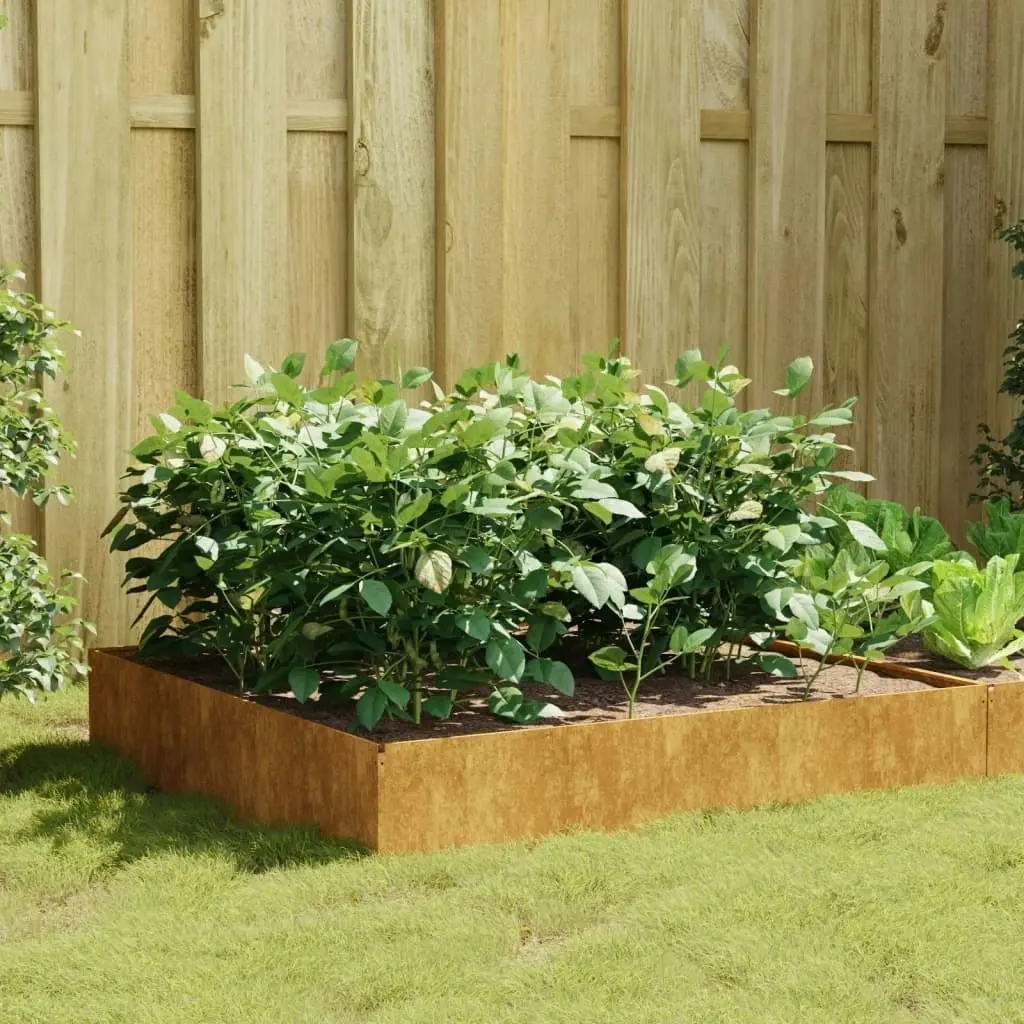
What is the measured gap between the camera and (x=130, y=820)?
3.18 m

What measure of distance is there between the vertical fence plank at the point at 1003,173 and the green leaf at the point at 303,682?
344 cm

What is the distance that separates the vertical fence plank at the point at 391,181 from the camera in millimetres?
4844

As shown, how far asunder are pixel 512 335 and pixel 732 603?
1.76 metres

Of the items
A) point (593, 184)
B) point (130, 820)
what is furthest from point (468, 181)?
point (130, 820)

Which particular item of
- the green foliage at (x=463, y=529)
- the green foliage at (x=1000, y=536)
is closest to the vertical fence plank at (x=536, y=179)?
the green foliage at (x=463, y=529)

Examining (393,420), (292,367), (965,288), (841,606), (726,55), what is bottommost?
(841,606)

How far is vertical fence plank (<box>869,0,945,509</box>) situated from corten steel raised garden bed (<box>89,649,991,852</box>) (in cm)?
217

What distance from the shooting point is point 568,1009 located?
7.28 feet

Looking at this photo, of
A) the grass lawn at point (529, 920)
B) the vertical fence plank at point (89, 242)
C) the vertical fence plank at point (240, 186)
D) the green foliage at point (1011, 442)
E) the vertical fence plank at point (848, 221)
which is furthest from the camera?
the vertical fence plank at point (848, 221)

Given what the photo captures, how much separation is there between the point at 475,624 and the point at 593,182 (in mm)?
2483

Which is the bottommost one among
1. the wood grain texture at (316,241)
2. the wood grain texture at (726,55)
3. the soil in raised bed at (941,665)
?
the soil in raised bed at (941,665)

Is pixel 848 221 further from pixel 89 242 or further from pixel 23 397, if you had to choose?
pixel 23 397

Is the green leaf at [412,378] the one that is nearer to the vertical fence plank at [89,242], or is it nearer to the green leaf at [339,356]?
the green leaf at [339,356]

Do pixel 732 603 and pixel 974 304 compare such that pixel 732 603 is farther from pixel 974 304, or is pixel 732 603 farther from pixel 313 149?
pixel 974 304
